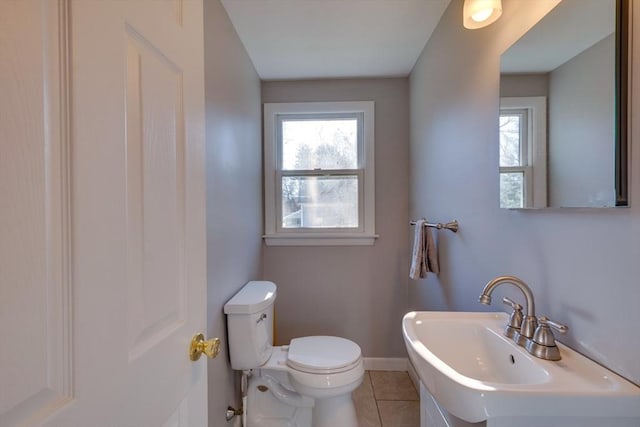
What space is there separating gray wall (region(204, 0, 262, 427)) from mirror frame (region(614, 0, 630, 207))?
135cm

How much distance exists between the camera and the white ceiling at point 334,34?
148 cm

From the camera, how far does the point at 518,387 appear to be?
664 millimetres

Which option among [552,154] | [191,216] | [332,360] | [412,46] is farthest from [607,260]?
[412,46]

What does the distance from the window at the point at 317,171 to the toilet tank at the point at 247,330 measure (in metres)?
0.80

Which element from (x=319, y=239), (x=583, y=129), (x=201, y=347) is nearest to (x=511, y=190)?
(x=583, y=129)

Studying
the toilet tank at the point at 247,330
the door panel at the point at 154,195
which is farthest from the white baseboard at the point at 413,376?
the door panel at the point at 154,195

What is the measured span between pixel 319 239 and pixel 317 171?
0.55m

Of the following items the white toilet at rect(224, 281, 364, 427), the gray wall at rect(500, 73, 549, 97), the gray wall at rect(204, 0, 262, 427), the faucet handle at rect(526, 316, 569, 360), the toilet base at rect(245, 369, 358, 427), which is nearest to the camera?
the faucet handle at rect(526, 316, 569, 360)

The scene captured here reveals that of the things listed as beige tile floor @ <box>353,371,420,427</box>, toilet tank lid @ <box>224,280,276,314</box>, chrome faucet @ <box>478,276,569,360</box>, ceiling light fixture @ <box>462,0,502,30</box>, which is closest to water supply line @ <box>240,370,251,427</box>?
toilet tank lid @ <box>224,280,276,314</box>

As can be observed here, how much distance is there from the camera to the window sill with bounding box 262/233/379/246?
86.7 inches

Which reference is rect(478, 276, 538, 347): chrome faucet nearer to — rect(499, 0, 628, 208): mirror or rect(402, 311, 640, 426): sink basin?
rect(402, 311, 640, 426): sink basin

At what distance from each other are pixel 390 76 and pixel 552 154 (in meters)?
1.62

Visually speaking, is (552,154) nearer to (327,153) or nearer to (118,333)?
(118,333)

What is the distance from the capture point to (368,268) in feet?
7.29
